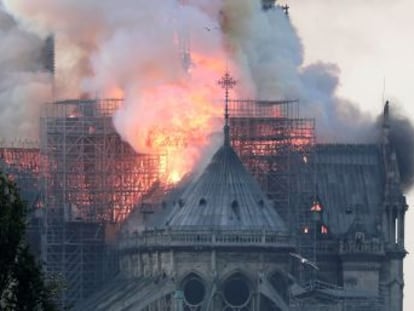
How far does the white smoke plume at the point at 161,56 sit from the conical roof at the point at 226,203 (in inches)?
143

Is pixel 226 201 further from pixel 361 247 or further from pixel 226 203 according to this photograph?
pixel 361 247

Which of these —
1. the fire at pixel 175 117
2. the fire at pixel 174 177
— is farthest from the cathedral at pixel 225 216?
the fire at pixel 175 117

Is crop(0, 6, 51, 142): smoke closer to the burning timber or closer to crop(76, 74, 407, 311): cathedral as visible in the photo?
the burning timber

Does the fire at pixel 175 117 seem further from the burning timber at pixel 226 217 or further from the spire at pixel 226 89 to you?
the spire at pixel 226 89

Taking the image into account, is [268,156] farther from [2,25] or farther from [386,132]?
[2,25]

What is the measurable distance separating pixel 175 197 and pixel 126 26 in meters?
10.1

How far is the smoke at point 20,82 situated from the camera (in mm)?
161125

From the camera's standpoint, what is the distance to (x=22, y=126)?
6388 inches

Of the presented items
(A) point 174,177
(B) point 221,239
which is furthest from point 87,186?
(B) point 221,239

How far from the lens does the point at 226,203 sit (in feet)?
462

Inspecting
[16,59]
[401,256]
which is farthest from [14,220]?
[16,59]

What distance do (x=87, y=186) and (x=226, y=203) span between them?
921 cm

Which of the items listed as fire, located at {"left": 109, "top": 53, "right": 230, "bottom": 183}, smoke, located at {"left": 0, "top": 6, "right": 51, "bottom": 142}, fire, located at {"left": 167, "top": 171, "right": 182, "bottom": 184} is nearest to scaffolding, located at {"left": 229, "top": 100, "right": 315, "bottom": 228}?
fire, located at {"left": 109, "top": 53, "right": 230, "bottom": 183}

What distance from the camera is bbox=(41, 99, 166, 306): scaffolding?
5709 inches
